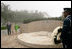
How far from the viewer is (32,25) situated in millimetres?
13500

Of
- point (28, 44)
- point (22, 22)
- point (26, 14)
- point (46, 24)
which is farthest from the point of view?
point (26, 14)

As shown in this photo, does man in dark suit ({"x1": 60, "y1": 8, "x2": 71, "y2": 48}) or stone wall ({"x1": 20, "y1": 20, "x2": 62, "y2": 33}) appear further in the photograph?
stone wall ({"x1": 20, "y1": 20, "x2": 62, "y2": 33})

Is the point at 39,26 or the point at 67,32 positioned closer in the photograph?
the point at 67,32

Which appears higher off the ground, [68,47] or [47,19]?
[68,47]

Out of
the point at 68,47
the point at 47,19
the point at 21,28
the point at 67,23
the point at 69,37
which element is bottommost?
the point at 21,28

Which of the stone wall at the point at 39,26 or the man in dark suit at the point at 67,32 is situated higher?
the man in dark suit at the point at 67,32

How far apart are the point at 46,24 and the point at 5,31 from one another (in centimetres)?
387

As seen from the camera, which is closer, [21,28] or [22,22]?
[21,28]

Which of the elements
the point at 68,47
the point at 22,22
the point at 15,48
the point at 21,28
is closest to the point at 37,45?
the point at 15,48

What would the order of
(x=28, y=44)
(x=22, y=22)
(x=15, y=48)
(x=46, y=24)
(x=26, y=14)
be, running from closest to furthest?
(x=15, y=48) → (x=28, y=44) → (x=46, y=24) → (x=22, y=22) → (x=26, y=14)

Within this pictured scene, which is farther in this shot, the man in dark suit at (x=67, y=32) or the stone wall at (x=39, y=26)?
the stone wall at (x=39, y=26)

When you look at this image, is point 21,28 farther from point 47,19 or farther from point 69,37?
point 69,37

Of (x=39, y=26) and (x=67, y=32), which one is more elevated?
(x=67, y=32)

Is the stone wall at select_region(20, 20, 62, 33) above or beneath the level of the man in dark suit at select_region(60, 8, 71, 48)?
beneath
